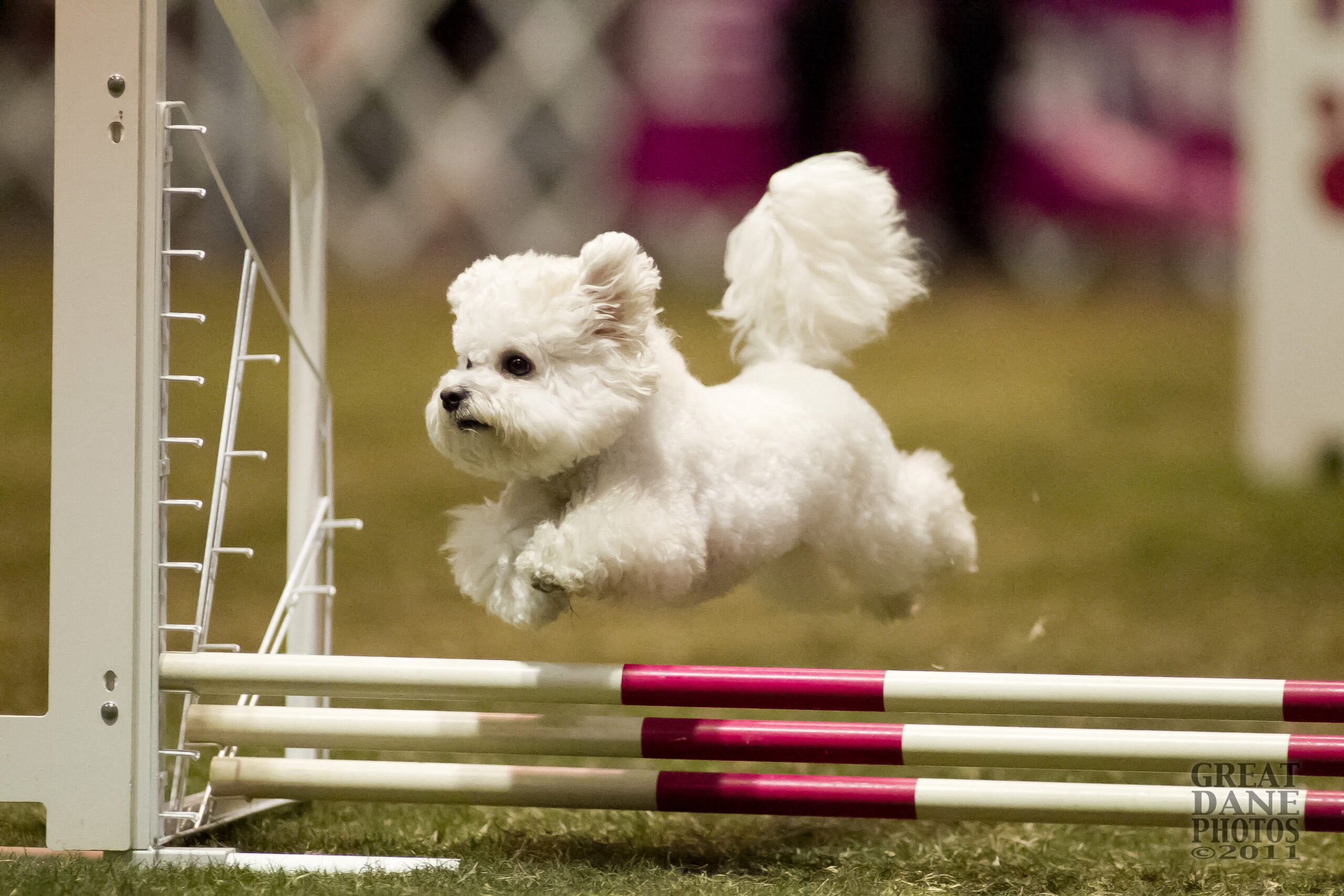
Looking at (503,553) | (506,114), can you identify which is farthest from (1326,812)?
(506,114)

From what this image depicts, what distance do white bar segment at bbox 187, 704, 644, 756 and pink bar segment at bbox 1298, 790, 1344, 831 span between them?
0.77m

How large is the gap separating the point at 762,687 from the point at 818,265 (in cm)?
71

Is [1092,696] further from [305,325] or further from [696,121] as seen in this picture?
[696,121]

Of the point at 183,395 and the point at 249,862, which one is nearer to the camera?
the point at 249,862

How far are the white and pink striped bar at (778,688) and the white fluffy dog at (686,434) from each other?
0.09 metres

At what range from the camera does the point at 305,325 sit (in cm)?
239

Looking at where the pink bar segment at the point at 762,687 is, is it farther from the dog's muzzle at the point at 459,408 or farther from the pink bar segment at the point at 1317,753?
the pink bar segment at the point at 1317,753

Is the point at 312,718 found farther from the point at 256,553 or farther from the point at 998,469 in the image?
the point at 998,469

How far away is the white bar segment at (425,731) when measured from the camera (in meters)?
1.94

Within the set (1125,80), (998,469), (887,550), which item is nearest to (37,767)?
(887,550)

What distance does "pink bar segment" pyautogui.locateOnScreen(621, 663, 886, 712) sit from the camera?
6.14 feet

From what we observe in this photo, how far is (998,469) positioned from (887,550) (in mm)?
3942

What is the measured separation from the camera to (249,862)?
1.98 m

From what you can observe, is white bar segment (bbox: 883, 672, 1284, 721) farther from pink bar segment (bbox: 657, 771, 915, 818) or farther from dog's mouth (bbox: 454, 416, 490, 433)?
dog's mouth (bbox: 454, 416, 490, 433)
